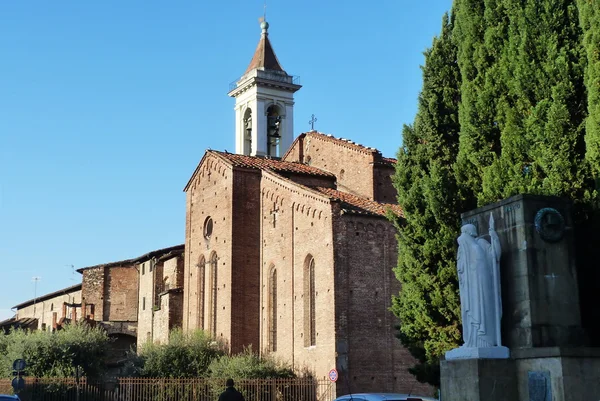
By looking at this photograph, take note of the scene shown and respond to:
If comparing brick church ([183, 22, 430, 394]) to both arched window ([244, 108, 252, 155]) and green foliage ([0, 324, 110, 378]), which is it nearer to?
green foliage ([0, 324, 110, 378])

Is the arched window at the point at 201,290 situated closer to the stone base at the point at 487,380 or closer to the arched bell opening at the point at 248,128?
the arched bell opening at the point at 248,128

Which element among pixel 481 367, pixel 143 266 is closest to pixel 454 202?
pixel 481 367

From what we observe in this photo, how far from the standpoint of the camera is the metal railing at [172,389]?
25547mm

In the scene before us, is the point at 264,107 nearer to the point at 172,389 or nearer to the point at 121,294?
the point at 121,294

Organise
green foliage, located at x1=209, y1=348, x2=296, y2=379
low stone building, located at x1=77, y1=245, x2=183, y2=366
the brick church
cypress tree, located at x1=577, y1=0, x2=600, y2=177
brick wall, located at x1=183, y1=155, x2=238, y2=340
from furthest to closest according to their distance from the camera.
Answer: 1. low stone building, located at x1=77, y1=245, x2=183, y2=366
2. brick wall, located at x1=183, y1=155, x2=238, y2=340
3. green foliage, located at x1=209, y1=348, x2=296, y2=379
4. the brick church
5. cypress tree, located at x1=577, y1=0, x2=600, y2=177

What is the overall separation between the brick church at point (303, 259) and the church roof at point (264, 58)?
1464 centimetres

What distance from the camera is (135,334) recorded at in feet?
143

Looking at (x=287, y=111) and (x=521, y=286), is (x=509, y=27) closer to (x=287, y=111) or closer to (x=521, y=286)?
(x=521, y=286)

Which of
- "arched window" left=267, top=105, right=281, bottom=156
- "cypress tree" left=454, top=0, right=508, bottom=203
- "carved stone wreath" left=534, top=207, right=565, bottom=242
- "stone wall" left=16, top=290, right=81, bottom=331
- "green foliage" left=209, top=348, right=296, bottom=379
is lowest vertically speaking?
"green foliage" left=209, top=348, right=296, bottom=379

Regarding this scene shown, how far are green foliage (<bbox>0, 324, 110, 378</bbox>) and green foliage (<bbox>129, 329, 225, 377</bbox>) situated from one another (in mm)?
1708

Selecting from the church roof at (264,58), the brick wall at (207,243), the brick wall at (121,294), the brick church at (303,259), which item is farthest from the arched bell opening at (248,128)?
the brick wall at (207,243)

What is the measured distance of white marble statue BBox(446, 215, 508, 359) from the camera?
36.4ft

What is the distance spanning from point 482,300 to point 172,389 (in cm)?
1693

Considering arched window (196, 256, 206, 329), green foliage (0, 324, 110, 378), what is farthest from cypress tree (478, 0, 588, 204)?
green foliage (0, 324, 110, 378)
